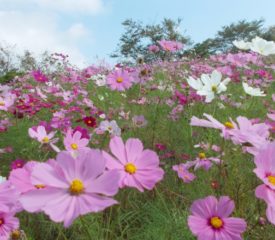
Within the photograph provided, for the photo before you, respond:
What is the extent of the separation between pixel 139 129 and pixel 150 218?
114 centimetres

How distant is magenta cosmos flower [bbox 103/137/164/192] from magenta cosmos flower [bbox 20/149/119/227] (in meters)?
0.07

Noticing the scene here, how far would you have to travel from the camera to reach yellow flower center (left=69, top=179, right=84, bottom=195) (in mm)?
671

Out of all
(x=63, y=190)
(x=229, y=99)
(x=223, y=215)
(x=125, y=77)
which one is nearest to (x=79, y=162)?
(x=63, y=190)

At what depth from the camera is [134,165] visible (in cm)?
81

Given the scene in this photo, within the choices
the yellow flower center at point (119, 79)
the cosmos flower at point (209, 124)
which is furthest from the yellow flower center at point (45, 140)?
the cosmos flower at point (209, 124)

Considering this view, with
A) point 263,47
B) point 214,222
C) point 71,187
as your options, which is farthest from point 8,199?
point 263,47

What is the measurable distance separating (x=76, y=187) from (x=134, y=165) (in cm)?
17

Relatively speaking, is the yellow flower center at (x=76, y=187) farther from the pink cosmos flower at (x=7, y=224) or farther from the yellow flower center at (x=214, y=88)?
the yellow flower center at (x=214, y=88)

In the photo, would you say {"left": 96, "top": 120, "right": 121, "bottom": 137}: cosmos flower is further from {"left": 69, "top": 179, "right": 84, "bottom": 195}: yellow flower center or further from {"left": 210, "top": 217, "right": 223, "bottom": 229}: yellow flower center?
{"left": 69, "top": 179, "right": 84, "bottom": 195}: yellow flower center

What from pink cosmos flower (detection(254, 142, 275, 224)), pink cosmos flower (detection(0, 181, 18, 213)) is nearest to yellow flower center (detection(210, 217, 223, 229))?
pink cosmos flower (detection(254, 142, 275, 224))

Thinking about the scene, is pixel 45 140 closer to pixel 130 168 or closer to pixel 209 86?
pixel 209 86

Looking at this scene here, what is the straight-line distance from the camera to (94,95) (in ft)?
14.7

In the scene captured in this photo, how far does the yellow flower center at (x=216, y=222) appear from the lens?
31.9 inches

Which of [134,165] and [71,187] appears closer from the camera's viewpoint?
[71,187]
